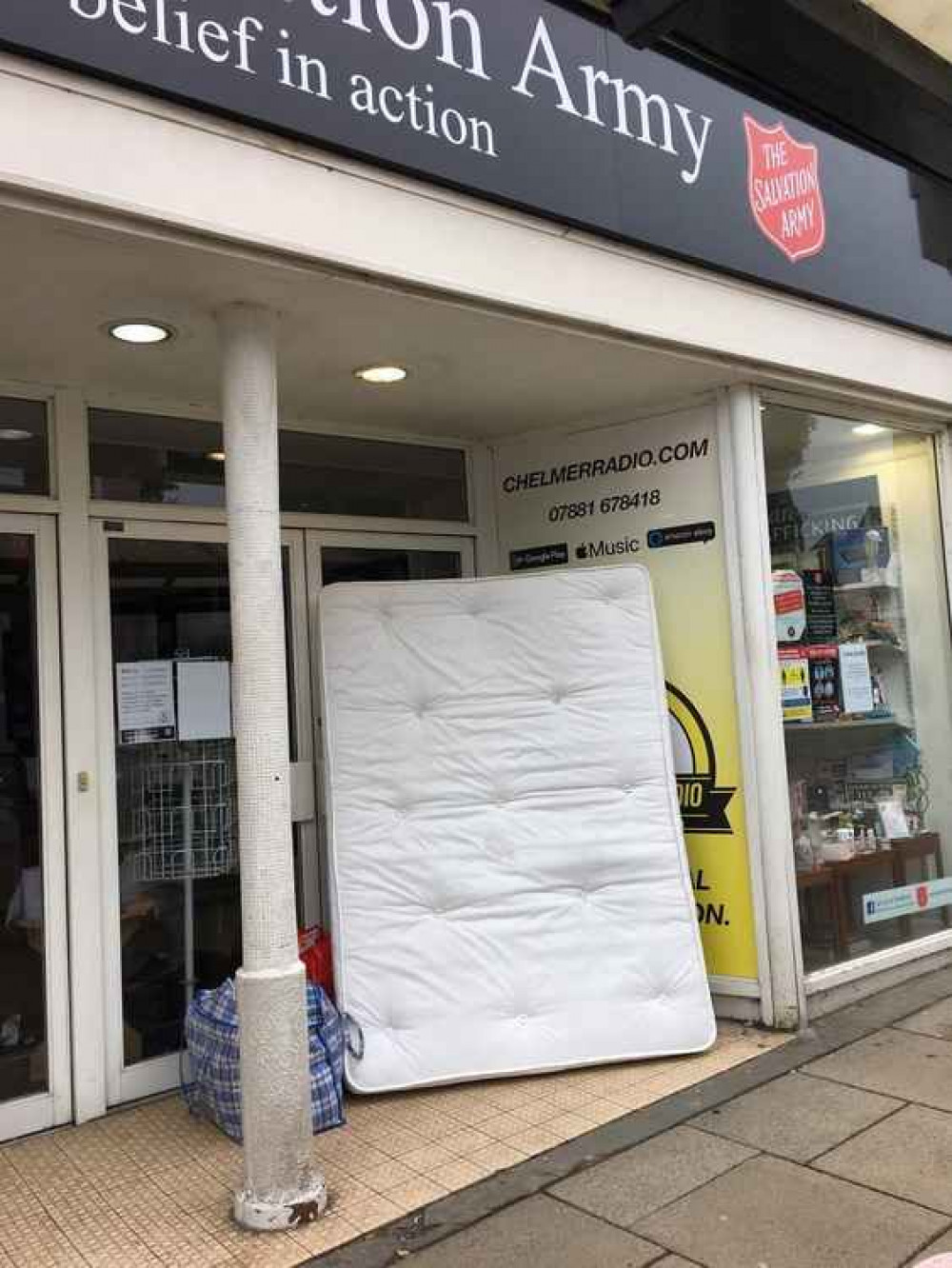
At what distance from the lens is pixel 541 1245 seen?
9.64 ft

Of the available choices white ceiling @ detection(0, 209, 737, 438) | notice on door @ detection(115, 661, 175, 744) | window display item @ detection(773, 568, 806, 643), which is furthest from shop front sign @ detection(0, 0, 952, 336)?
notice on door @ detection(115, 661, 175, 744)

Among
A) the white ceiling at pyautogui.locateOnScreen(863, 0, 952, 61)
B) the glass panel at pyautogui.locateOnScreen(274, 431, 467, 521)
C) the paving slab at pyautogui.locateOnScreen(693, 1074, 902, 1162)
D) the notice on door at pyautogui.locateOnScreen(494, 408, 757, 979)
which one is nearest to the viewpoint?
the white ceiling at pyautogui.locateOnScreen(863, 0, 952, 61)

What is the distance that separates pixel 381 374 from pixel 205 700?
1.50 meters

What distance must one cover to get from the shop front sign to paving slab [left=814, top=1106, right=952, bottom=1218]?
3202 millimetres

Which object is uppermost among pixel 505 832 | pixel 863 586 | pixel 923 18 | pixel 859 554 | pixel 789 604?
pixel 923 18

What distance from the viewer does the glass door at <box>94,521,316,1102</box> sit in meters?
4.11

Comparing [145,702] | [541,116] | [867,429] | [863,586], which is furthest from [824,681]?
[145,702]

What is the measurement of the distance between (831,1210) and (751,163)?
395 centimetres

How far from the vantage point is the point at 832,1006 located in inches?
189

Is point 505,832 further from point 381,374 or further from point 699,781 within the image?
point 381,374

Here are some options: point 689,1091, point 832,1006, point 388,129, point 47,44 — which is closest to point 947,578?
point 832,1006

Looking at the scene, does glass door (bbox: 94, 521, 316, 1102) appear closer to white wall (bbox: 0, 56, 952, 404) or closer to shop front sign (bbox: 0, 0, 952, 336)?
white wall (bbox: 0, 56, 952, 404)

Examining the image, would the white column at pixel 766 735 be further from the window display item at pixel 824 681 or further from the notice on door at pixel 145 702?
the notice on door at pixel 145 702

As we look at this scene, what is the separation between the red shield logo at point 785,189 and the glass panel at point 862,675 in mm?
743
